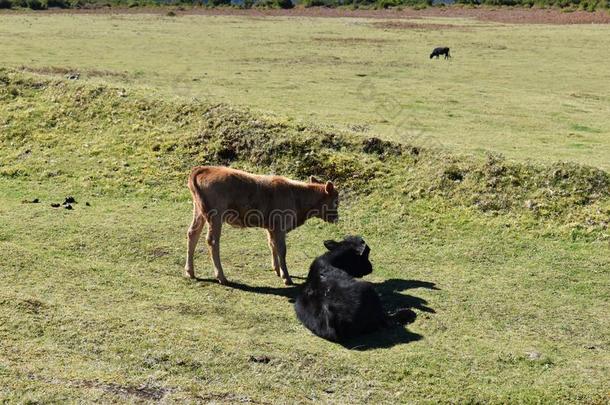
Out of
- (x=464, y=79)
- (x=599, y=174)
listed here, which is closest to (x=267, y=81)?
(x=464, y=79)

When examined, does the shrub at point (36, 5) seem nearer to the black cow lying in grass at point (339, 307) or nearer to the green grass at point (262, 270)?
the green grass at point (262, 270)

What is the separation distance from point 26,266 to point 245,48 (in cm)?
2672

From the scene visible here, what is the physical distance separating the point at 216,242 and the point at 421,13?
63500 mm

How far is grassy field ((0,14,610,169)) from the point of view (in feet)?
59.5

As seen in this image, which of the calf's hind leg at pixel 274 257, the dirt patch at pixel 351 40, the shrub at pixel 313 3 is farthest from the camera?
the shrub at pixel 313 3

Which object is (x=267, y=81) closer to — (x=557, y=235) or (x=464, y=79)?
(x=464, y=79)

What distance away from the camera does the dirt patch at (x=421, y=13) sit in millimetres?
60375

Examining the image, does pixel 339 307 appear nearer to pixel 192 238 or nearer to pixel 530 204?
pixel 192 238

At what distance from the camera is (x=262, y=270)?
11.4 metres

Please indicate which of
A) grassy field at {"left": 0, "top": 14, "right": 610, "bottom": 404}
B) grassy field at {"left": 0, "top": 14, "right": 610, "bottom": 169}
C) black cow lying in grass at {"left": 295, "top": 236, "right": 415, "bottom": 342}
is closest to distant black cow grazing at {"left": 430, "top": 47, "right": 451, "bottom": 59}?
grassy field at {"left": 0, "top": 14, "right": 610, "bottom": 169}

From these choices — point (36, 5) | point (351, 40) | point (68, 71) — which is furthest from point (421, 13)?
point (68, 71)

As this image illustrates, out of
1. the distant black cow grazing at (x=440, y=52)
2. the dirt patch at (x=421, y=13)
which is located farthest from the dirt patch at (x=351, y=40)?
the dirt patch at (x=421, y=13)

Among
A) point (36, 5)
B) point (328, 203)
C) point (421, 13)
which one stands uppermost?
point (421, 13)

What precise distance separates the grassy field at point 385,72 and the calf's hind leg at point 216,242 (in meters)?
6.93
